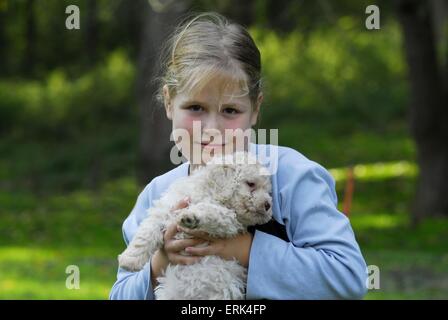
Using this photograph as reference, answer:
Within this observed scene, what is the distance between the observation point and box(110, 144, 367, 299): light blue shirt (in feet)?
10.6

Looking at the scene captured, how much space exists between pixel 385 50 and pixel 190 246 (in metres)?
24.6

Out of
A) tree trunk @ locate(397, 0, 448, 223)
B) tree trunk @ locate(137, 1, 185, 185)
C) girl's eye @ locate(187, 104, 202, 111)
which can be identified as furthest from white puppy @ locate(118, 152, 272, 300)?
tree trunk @ locate(137, 1, 185, 185)

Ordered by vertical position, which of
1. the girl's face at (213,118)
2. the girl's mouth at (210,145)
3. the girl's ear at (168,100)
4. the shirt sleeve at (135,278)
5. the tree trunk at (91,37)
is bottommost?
the shirt sleeve at (135,278)

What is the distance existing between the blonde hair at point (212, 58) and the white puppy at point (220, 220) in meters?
0.36

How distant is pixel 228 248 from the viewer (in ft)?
10.9

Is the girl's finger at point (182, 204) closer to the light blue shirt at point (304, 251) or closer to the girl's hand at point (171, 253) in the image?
the girl's hand at point (171, 253)

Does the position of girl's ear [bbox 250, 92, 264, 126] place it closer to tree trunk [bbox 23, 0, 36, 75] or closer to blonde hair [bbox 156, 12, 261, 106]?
blonde hair [bbox 156, 12, 261, 106]

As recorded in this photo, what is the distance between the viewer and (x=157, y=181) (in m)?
3.86

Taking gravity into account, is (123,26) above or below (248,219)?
above

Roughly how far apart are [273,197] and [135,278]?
64 centimetres

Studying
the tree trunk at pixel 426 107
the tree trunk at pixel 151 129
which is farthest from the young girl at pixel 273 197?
the tree trunk at pixel 151 129

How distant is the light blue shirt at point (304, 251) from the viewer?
324cm

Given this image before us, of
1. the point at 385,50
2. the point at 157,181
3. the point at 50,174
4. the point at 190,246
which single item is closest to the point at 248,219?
the point at 190,246
